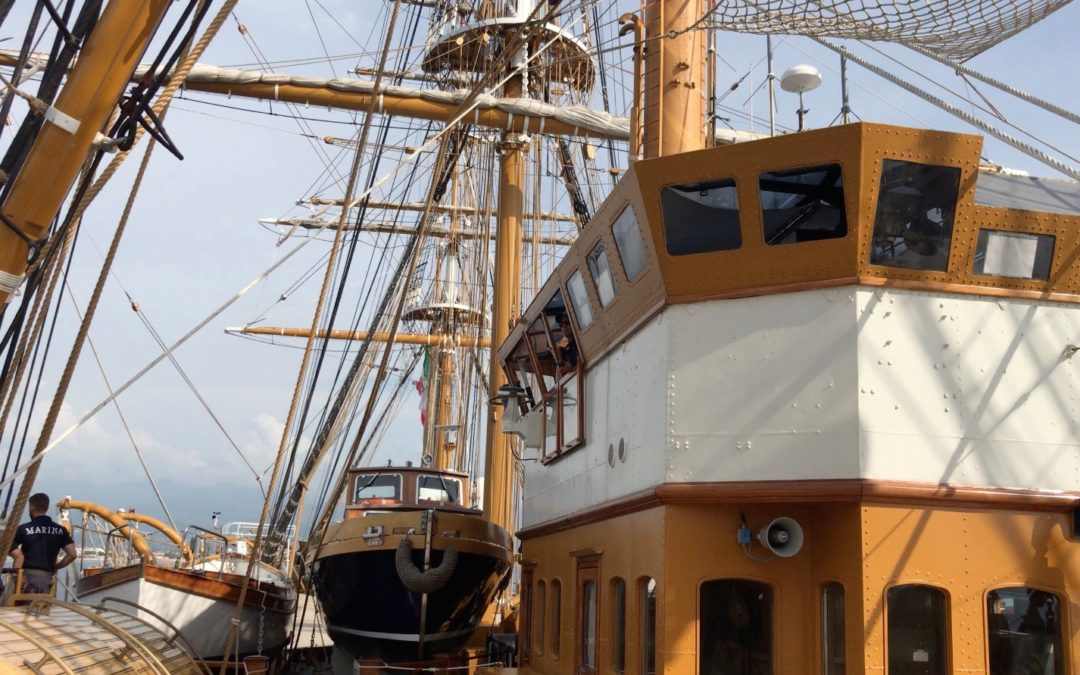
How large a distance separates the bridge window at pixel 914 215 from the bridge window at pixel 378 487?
12717mm

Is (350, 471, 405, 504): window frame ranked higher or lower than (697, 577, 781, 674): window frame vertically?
higher

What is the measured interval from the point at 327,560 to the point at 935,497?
425 inches

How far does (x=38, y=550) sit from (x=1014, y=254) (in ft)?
32.0

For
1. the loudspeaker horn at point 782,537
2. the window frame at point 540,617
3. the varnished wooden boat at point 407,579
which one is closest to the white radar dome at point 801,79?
the loudspeaker horn at point 782,537

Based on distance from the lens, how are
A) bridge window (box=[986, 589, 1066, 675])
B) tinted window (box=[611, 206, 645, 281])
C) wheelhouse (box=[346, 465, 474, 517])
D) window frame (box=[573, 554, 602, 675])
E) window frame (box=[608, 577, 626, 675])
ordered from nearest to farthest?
bridge window (box=[986, 589, 1066, 675]), tinted window (box=[611, 206, 645, 281]), window frame (box=[608, 577, 626, 675]), window frame (box=[573, 554, 602, 675]), wheelhouse (box=[346, 465, 474, 517])

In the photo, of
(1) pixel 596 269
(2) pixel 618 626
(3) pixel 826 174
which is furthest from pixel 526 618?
(3) pixel 826 174

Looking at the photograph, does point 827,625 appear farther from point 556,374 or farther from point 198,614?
point 198,614

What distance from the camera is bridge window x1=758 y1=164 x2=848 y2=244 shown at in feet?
25.4

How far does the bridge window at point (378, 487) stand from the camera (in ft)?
61.4

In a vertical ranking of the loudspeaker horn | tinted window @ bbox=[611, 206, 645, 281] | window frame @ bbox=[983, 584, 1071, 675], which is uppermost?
tinted window @ bbox=[611, 206, 645, 281]

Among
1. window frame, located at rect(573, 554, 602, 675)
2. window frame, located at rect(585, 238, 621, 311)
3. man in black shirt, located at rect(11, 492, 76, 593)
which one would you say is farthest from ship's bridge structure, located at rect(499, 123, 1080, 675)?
man in black shirt, located at rect(11, 492, 76, 593)

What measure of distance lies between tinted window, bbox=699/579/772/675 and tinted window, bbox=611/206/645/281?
2789mm

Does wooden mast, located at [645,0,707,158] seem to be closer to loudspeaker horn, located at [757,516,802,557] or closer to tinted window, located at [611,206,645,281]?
tinted window, located at [611,206,645,281]

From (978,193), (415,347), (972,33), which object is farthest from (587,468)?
(415,347)
